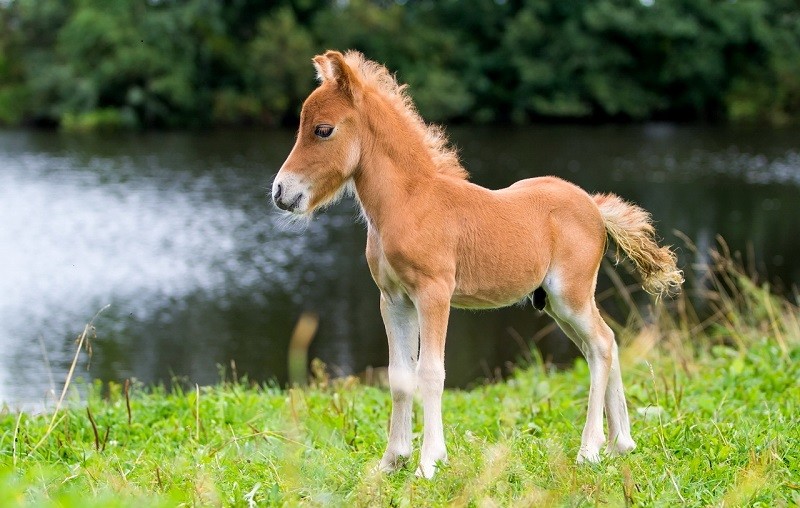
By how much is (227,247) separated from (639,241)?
17680 millimetres

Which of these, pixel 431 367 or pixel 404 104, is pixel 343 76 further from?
pixel 431 367

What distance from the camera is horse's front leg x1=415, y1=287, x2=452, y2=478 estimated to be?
14.7 feet

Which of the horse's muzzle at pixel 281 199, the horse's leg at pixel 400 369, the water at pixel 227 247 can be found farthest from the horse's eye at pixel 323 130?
the water at pixel 227 247

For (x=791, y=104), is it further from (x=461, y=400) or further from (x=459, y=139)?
(x=461, y=400)

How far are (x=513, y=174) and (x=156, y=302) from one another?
55.3 ft

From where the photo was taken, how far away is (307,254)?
2188 cm

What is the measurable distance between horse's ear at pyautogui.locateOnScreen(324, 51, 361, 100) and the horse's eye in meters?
0.19

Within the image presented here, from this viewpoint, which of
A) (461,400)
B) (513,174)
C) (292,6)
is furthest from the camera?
(292,6)

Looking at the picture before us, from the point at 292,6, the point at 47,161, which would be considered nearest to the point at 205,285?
the point at 47,161

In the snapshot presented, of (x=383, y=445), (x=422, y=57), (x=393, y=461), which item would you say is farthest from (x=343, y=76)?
(x=422, y=57)

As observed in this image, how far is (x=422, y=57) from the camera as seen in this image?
2013 inches

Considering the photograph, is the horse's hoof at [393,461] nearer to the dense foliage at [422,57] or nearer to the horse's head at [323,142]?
the horse's head at [323,142]

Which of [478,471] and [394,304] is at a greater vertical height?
[394,304]

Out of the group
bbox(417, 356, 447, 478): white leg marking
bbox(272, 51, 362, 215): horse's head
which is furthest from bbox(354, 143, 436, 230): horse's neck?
bbox(417, 356, 447, 478): white leg marking
